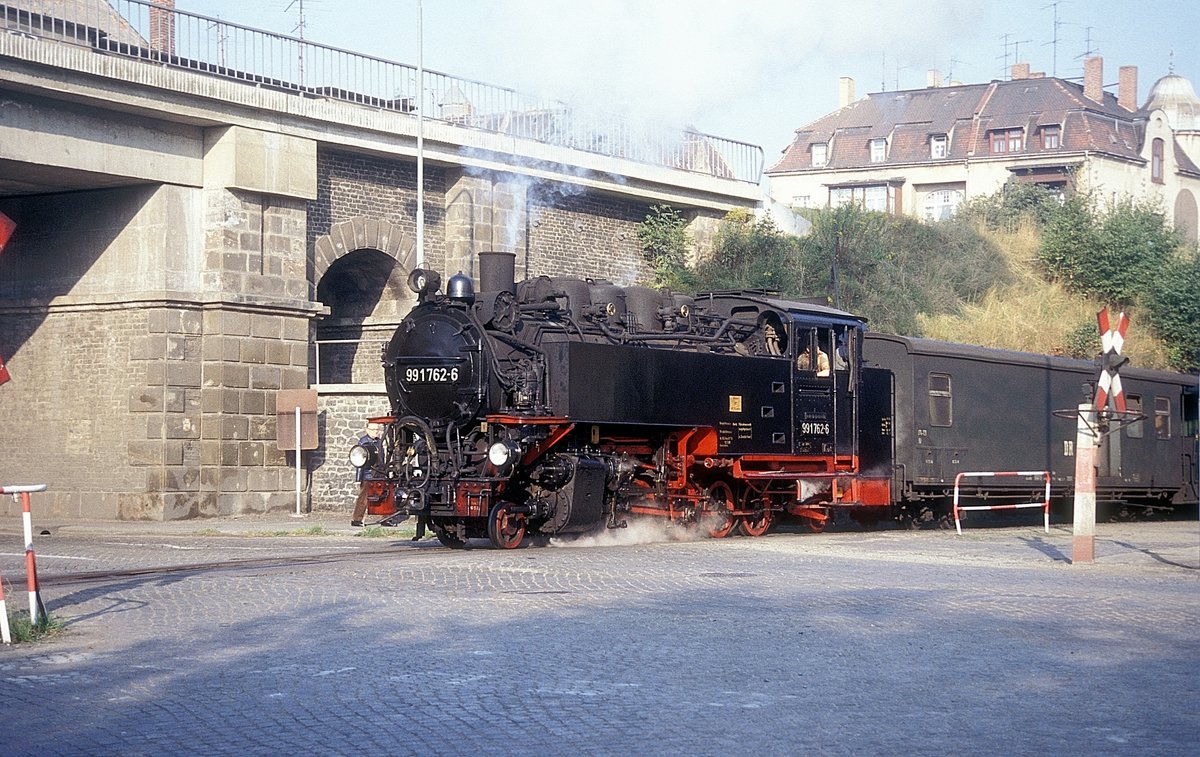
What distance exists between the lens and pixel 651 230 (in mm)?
31172

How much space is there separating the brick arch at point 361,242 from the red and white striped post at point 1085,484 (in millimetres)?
14642

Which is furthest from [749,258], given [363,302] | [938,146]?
[938,146]

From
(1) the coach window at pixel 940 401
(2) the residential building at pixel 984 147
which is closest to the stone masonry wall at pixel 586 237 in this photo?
(1) the coach window at pixel 940 401

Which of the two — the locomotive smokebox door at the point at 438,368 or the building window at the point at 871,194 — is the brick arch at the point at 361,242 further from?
the building window at the point at 871,194

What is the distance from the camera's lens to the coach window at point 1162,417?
2575cm

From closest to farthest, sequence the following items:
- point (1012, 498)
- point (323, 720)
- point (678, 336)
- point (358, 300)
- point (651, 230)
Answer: point (323, 720) → point (678, 336) → point (1012, 498) → point (358, 300) → point (651, 230)

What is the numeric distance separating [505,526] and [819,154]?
5386 centimetres

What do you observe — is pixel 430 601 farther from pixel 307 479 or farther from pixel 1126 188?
pixel 1126 188

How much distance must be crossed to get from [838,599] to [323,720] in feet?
17.3

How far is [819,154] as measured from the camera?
66.6m

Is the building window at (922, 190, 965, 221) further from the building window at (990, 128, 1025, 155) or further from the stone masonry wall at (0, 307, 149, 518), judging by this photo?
the stone masonry wall at (0, 307, 149, 518)

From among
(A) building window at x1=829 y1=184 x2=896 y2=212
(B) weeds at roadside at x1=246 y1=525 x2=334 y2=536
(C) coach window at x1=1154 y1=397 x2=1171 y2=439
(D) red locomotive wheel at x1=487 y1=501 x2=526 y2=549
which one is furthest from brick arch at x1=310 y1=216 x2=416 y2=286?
(A) building window at x1=829 y1=184 x2=896 y2=212

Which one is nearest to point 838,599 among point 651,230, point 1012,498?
point 1012,498

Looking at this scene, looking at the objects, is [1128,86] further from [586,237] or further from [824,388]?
[824,388]
